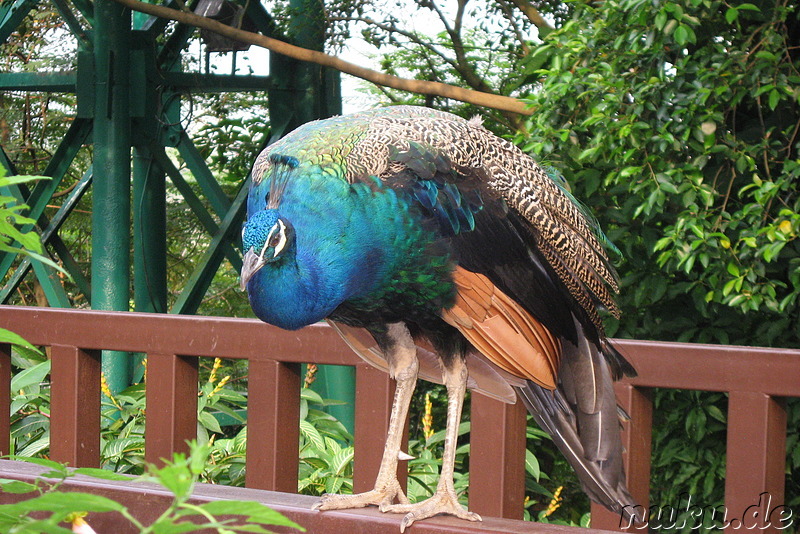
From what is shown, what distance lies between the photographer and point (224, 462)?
9.07ft

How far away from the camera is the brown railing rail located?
1.73 metres

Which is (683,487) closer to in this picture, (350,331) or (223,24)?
(350,331)

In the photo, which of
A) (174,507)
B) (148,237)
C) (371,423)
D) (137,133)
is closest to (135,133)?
(137,133)

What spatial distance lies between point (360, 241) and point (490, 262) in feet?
0.77

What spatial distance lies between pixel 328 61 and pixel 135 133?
40.6 inches

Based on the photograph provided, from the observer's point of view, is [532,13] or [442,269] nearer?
[442,269]

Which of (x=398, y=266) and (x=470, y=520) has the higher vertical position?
(x=398, y=266)

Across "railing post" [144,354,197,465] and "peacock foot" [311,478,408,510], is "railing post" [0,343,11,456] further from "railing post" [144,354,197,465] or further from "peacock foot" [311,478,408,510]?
"peacock foot" [311,478,408,510]

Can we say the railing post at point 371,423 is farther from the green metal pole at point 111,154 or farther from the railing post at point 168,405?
the green metal pole at point 111,154

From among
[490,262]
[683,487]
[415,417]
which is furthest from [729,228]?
[415,417]

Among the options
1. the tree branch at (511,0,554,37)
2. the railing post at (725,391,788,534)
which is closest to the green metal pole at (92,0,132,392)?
the tree branch at (511,0,554,37)

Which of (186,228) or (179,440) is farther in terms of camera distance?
(186,228)

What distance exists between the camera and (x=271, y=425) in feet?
6.56

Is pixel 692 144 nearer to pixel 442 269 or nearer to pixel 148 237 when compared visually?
pixel 442 269
